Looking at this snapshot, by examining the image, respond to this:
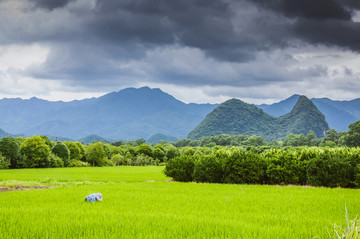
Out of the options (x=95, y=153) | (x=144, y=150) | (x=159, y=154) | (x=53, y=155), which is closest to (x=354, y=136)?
(x=159, y=154)

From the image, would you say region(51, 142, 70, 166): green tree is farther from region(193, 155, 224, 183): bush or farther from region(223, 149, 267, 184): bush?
region(223, 149, 267, 184): bush

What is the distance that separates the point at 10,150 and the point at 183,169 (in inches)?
1796

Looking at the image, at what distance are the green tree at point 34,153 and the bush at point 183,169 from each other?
44.8m

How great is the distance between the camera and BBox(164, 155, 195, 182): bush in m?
25.0

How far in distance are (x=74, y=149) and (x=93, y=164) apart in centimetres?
680

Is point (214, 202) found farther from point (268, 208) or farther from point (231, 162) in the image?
point (231, 162)

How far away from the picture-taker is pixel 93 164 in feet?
258

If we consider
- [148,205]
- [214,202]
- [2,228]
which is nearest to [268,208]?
[214,202]

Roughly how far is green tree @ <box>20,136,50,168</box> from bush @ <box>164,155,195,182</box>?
44.8m

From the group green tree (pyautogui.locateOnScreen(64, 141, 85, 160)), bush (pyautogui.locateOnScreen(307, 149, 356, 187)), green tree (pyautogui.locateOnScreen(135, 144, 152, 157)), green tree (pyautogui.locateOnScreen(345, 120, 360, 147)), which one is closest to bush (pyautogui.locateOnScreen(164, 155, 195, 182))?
bush (pyautogui.locateOnScreen(307, 149, 356, 187))

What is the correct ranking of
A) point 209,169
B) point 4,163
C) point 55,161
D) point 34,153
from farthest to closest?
point 55,161 → point 34,153 → point 4,163 → point 209,169

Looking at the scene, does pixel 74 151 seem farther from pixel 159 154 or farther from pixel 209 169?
pixel 209 169

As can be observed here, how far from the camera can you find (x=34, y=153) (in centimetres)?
5916

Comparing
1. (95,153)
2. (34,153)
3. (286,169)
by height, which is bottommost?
(95,153)
